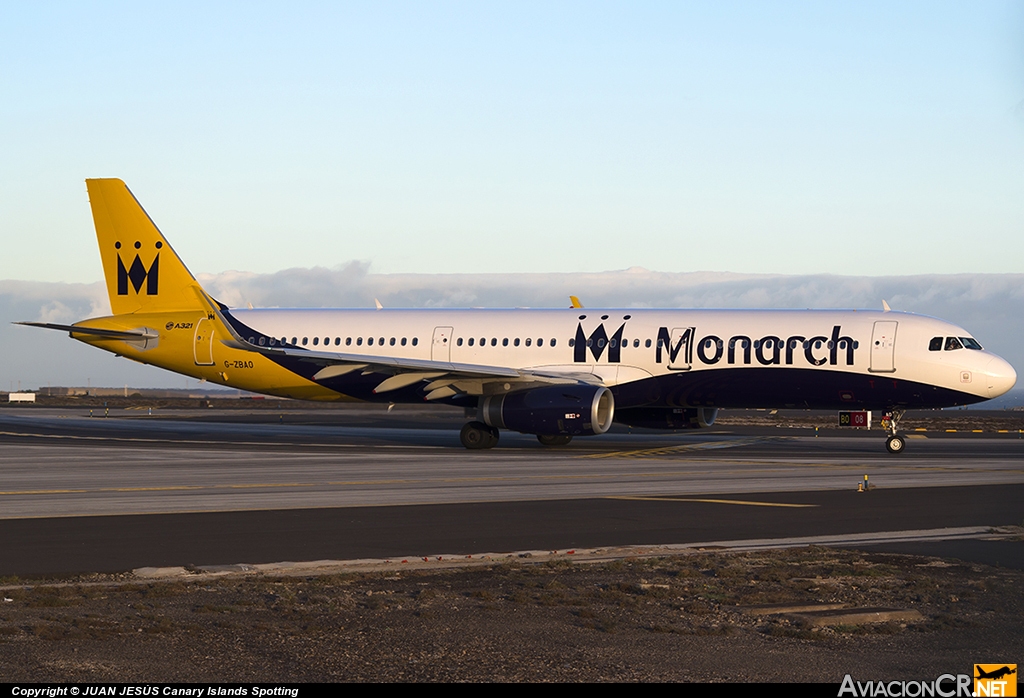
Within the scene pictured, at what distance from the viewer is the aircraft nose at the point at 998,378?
32.2 m

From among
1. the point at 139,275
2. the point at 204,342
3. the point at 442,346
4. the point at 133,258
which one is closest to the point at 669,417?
the point at 442,346

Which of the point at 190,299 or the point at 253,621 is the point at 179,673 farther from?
the point at 190,299

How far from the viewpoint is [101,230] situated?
136ft

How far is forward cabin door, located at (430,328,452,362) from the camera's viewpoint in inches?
1473

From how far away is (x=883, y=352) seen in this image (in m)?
32.8

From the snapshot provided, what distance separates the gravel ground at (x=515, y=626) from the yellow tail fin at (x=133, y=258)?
30.4 m

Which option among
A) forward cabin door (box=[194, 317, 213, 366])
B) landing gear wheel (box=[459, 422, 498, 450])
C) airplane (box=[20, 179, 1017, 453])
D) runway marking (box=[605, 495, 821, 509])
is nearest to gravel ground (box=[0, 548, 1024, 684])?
runway marking (box=[605, 495, 821, 509])

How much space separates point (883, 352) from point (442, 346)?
1390 centimetres

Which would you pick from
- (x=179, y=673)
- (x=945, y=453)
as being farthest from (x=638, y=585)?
(x=945, y=453)

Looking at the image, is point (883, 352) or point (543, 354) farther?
point (543, 354)

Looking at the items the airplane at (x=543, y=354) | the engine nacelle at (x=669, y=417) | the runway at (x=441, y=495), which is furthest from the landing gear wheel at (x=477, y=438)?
the engine nacelle at (x=669, y=417)

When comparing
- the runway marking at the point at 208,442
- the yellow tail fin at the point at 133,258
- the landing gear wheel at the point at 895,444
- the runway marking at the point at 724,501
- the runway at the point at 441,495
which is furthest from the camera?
the yellow tail fin at the point at 133,258

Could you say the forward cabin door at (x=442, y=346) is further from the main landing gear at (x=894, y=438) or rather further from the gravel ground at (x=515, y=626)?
the gravel ground at (x=515, y=626)

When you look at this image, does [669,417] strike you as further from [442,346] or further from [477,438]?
[442,346]
